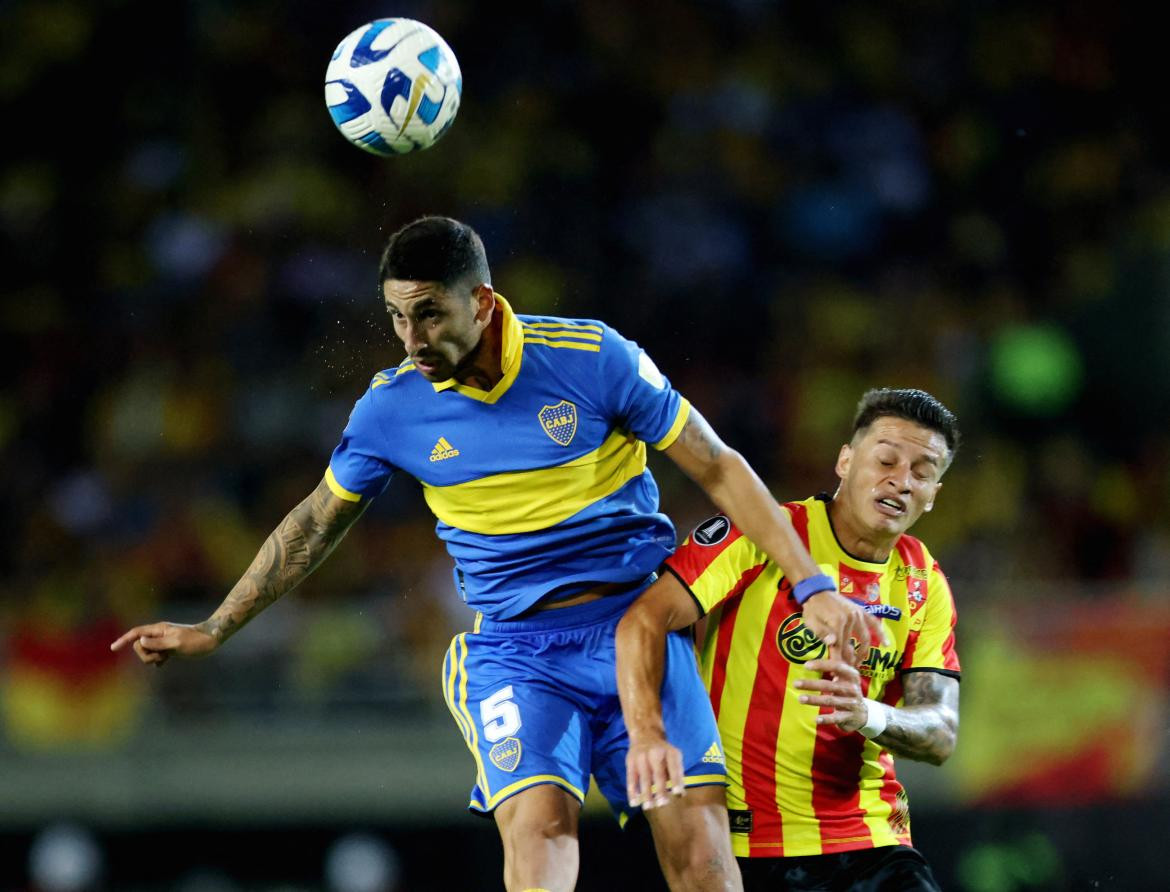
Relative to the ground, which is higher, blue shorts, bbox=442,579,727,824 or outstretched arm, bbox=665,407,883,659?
outstretched arm, bbox=665,407,883,659

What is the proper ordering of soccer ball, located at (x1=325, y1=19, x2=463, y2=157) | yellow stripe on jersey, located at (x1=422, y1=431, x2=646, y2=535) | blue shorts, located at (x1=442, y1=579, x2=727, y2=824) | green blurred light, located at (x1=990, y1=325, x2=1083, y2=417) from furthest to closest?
green blurred light, located at (x1=990, y1=325, x2=1083, y2=417), soccer ball, located at (x1=325, y1=19, x2=463, y2=157), yellow stripe on jersey, located at (x1=422, y1=431, x2=646, y2=535), blue shorts, located at (x1=442, y1=579, x2=727, y2=824)

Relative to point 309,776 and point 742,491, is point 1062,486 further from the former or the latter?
point 742,491

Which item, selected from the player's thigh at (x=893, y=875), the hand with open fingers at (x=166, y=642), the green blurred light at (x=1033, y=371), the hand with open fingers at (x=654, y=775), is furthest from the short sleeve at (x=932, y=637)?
the green blurred light at (x=1033, y=371)

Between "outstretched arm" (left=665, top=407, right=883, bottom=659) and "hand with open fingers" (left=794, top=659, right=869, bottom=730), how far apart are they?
0.05m

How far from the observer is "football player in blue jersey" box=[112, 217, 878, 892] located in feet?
14.1

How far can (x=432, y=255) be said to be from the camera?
4.25 metres

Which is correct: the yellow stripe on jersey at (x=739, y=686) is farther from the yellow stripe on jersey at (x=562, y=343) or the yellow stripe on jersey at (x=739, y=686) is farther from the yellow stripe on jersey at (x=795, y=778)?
the yellow stripe on jersey at (x=562, y=343)

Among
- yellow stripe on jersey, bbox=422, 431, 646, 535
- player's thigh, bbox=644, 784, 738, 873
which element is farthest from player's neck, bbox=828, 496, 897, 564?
player's thigh, bbox=644, 784, 738, 873

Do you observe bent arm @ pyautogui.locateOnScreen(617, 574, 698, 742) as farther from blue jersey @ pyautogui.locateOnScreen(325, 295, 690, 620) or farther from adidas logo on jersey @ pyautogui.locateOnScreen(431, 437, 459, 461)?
adidas logo on jersey @ pyautogui.locateOnScreen(431, 437, 459, 461)

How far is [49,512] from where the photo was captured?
33.5 ft

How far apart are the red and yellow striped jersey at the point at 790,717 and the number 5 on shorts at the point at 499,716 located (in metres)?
0.62

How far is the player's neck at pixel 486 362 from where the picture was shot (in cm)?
444

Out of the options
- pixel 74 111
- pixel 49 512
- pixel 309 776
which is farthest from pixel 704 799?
pixel 74 111

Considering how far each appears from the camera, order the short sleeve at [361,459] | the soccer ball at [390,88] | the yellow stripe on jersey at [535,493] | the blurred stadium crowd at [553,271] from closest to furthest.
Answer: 1. the yellow stripe on jersey at [535,493]
2. the short sleeve at [361,459]
3. the soccer ball at [390,88]
4. the blurred stadium crowd at [553,271]
